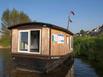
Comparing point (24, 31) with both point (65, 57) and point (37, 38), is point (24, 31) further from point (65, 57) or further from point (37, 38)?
point (65, 57)

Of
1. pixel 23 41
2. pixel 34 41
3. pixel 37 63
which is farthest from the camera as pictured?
pixel 34 41

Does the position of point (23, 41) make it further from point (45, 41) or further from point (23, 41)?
point (45, 41)

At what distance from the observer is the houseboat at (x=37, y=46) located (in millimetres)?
15203

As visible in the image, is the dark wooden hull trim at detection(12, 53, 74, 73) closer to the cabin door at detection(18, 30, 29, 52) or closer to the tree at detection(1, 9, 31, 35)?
the cabin door at detection(18, 30, 29, 52)

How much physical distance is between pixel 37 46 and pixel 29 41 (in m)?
1.21

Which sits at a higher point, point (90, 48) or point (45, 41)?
point (45, 41)

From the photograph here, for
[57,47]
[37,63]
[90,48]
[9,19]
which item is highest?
[9,19]

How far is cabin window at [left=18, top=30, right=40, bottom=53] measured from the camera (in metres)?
16.3

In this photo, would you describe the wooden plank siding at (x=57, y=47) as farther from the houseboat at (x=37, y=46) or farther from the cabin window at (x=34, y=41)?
the cabin window at (x=34, y=41)

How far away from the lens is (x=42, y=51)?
15.5m

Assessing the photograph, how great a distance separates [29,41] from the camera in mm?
16250

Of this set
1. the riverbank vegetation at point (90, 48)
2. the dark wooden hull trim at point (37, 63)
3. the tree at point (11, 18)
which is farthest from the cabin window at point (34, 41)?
the tree at point (11, 18)

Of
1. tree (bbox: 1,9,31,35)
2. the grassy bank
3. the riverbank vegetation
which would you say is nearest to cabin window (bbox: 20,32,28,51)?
the riverbank vegetation

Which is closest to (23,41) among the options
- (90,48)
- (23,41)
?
(23,41)
